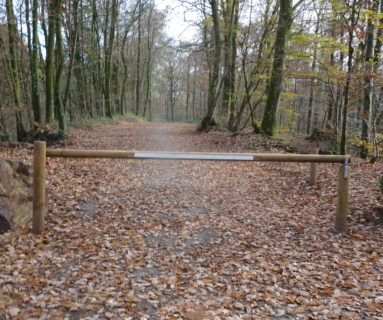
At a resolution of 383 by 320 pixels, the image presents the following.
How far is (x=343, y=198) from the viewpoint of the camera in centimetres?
549

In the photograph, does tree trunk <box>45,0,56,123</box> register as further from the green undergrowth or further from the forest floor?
the forest floor

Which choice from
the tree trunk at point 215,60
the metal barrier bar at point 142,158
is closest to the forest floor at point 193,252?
the metal barrier bar at point 142,158

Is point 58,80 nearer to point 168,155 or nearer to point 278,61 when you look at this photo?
point 278,61

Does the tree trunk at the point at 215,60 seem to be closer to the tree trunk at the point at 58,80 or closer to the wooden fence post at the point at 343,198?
the tree trunk at the point at 58,80

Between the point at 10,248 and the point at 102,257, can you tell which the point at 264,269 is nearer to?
the point at 102,257

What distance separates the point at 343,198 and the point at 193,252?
2.67 meters

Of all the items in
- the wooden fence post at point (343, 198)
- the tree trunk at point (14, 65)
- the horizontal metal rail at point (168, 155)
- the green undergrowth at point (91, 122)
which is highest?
the tree trunk at point (14, 65)

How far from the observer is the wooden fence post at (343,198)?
5.44m

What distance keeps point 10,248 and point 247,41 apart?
45.3 ft

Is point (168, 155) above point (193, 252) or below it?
above

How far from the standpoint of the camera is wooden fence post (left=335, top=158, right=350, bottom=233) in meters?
5.44

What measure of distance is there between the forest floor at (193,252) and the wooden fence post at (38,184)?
21 centimetres

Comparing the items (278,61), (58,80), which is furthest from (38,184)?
(278,61)

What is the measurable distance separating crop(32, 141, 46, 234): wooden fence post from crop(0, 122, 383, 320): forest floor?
212 mm
